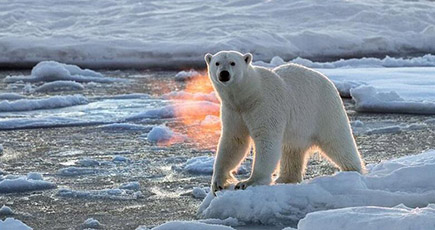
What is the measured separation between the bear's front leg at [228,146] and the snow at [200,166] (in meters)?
0.98

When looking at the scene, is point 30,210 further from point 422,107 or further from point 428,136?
point 422,107

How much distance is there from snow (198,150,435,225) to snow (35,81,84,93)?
6294mm

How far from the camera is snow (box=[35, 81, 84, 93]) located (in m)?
10.8

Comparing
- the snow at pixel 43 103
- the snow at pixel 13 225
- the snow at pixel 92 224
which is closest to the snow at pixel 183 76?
the snow at pixel 43 103

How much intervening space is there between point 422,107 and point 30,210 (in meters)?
4.75

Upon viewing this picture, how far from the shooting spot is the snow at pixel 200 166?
6.00m

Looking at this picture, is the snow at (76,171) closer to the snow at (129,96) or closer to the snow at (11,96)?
the snow at (129,96)

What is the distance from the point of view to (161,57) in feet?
46.2

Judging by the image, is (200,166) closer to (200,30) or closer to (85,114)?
(85,114)

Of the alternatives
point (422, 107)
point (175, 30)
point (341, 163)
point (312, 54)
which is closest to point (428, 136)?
point (422, 107)

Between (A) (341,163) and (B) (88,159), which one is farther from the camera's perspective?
(B) (88,159)

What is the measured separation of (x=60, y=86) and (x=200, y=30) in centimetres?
508

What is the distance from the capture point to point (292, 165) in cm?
535

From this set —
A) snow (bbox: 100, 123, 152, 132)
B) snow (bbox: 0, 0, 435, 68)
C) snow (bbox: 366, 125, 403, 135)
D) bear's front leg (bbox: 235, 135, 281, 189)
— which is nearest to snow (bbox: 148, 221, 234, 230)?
bear's front leg (bbox: 235, 135, 281, 189)
